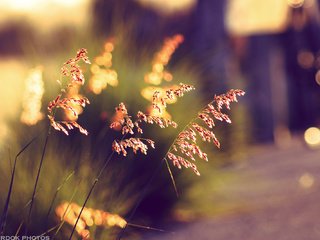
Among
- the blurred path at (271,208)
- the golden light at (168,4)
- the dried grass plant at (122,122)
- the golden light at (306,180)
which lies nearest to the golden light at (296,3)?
the golden light at (168,4)

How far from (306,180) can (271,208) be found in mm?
2005

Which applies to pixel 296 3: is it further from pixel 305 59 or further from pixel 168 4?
pixel 168 4

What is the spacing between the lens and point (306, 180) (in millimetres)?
9469

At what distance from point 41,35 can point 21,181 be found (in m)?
11.3

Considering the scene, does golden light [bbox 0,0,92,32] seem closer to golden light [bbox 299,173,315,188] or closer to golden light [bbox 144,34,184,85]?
golden light [bbox 299,173,315,188]

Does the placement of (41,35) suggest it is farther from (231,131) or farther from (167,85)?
(167,85)

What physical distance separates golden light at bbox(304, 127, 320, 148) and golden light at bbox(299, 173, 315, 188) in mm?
4214

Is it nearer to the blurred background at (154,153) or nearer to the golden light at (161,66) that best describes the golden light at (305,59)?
the blurred background at (154,153)

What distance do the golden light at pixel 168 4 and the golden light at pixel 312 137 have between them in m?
3.46

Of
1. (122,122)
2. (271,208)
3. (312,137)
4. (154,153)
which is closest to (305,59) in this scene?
(312,137)

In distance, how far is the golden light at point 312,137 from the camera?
14557 millimetres

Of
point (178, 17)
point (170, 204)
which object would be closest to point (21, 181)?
point (170, 204)

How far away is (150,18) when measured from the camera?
680 inches

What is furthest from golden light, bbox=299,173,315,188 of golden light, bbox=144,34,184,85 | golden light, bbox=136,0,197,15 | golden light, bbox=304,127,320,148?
golden light, bbox=136,0,197,15
